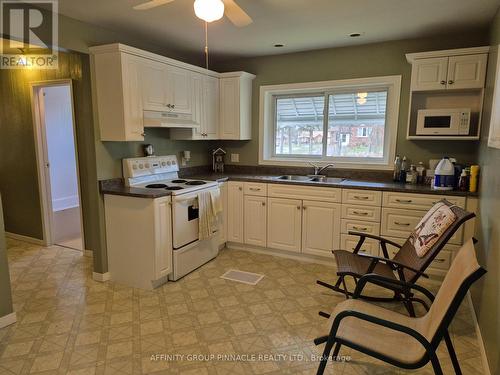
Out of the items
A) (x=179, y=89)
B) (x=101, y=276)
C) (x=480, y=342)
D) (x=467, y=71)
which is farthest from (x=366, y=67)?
(x=101, y=276)

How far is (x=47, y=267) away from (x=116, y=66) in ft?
7.48

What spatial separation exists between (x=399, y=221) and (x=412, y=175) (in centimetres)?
59

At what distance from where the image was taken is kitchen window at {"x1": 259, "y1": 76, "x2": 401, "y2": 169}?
3.82 m

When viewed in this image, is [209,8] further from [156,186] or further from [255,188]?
[255,188]

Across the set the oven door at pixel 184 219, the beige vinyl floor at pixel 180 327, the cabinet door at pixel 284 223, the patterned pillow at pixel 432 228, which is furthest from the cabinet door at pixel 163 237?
the patterned pillow at pixel 432 228

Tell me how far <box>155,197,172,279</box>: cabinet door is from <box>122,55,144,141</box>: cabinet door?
27.9 inches

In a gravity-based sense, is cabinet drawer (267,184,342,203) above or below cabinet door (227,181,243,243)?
above

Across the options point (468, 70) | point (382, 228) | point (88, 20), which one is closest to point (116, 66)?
point (88, 20)

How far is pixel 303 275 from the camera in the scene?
11.1 feet

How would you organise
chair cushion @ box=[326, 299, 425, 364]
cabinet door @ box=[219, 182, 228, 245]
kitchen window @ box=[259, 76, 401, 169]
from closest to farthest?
chair cushion @ box=[326, 299, 425, 364]
kitchen window @ box=[259, 76, 401, 169]
cabinet door @ box=[219, 182, 228, 245]

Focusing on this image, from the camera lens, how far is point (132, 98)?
3041mm

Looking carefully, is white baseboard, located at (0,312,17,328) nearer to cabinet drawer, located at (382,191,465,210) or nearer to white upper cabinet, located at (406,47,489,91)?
cabinet drawer, located at (382,191,465,210)

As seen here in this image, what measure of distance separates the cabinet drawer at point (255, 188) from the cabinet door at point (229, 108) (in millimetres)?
757

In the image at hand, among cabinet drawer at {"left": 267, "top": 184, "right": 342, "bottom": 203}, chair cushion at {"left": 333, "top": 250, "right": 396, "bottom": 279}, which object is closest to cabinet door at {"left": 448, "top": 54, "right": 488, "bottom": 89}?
cabinet drawer at {"left": 267, "top": 184, "right": 342, "bottom": 203}
